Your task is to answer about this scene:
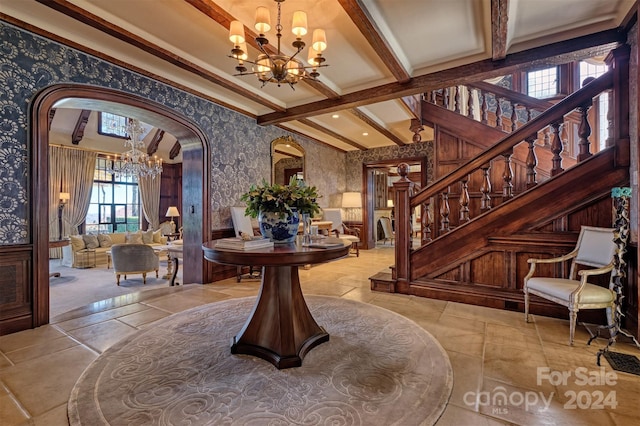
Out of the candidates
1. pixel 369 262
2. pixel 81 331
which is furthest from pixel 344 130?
pixel 81 331

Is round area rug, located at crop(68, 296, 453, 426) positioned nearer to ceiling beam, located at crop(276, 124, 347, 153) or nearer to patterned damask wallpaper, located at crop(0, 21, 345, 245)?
patterned damask wallpaper, located at crop(0, 21, 345, 245)

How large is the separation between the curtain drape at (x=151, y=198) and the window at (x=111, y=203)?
31 centimetres

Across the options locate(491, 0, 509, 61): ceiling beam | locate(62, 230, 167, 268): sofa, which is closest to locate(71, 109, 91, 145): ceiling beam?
locate(62, 230, 167, 268): sofa

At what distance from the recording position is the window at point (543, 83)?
552cm

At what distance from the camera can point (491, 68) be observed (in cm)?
316

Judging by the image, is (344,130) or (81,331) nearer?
(81,331)

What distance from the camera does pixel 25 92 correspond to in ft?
8.45

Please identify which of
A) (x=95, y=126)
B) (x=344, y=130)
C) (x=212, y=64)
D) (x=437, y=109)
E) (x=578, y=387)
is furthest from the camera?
(x=95, y=126)

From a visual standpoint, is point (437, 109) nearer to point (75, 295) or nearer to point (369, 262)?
point (369, 262)

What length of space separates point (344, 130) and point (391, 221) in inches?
173

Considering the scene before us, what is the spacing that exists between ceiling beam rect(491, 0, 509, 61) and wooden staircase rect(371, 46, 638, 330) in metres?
0.79

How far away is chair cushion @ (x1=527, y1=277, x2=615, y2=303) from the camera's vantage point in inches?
87.6

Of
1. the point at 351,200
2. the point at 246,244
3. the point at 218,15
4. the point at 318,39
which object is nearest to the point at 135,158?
the point at 351,200

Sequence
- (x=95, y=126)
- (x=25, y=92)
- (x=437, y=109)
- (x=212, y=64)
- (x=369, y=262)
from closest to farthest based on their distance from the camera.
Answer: (x=25, y=92)
(x=212, y=64)
(x=437, y=109)
(x=369, y=262)
(x=95, y=126)
